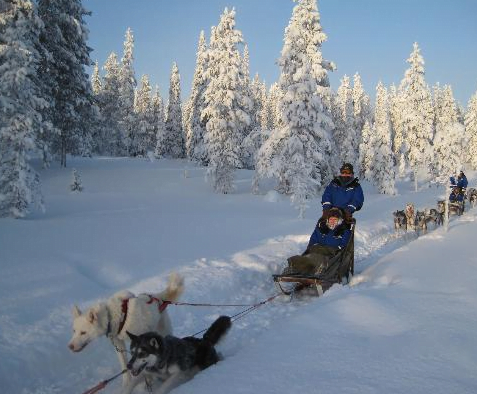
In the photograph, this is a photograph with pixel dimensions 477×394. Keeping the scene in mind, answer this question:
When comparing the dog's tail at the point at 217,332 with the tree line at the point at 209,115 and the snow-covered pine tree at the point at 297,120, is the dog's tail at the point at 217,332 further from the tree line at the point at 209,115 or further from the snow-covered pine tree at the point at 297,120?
the snow-covered pine tree at the point at 297,120

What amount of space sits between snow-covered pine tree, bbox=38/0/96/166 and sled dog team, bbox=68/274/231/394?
48.0 ft

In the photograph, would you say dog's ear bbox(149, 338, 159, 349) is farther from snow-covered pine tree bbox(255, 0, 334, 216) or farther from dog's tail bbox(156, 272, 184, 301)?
snow-covered pine tree bbox(255, 0, 334, 216)

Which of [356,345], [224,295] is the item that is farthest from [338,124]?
[356,345]

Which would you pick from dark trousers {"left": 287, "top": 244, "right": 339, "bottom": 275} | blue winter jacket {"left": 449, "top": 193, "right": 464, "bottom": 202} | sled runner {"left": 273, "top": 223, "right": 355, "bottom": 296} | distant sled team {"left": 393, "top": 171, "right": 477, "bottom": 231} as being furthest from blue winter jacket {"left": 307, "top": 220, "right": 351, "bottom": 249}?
blue winter jacket {"left": 449, "top": 193, "right": 464, "bottom": 202}

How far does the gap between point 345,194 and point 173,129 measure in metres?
49.3

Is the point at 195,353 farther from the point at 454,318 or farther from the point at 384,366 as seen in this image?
the point at 454,318

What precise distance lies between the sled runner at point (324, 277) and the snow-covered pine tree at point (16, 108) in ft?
33.2

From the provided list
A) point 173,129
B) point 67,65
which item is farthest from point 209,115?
point 173,129

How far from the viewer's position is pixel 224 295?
8.59 meters

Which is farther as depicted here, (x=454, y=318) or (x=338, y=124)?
(x=338, y=124)

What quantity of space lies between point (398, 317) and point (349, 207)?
438 centimetres

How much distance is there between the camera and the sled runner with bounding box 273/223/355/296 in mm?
8016

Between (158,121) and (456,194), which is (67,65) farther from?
(158,121)

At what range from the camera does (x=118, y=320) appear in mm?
4715
